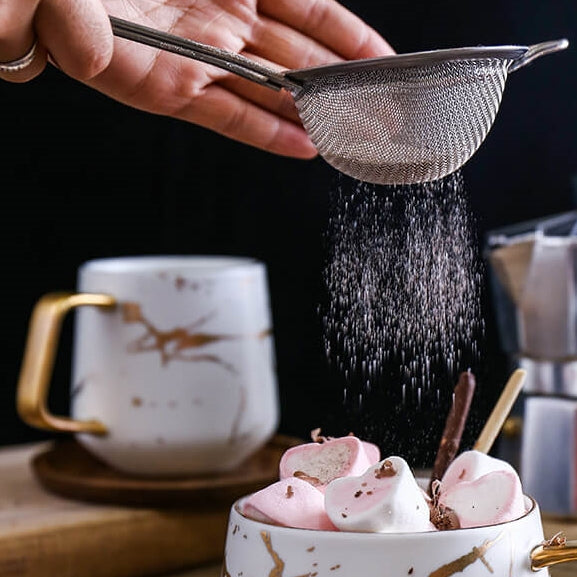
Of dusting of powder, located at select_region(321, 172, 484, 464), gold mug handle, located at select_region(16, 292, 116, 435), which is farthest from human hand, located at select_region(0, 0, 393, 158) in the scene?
gold mug handle, located at select_region(16, 292, 116, 435)

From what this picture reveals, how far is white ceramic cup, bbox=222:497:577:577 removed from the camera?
0.54 meters

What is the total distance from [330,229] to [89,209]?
2.27 feet

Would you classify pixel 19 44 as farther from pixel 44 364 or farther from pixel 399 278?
pixel 44 364

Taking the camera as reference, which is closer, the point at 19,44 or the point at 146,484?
the point at 19,44

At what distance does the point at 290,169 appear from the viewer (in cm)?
136

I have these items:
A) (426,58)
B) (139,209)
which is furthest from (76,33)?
(139,209)

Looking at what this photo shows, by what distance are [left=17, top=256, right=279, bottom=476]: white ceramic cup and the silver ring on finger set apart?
0.37 meters

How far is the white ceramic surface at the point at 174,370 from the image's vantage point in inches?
40.1

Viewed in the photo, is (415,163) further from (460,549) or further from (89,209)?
(89,209)

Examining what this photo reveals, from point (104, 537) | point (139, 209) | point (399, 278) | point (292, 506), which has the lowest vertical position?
point (104, 537)

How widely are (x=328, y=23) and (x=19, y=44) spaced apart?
331 millimetres

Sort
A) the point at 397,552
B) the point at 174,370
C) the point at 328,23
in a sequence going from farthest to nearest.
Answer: the point at 174,370
the point at 328,23
the point at 397,552

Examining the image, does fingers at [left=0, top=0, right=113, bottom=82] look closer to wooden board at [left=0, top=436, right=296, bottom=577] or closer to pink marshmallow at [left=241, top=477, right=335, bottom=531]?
pink marshmallow at [left=241, top=477, right=335, bottom=531]

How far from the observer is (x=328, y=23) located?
35.5 inches
